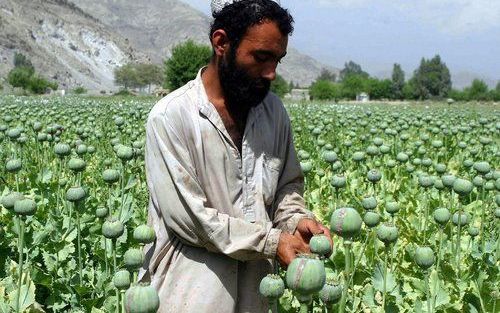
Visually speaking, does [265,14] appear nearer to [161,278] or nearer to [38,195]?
[161,278]

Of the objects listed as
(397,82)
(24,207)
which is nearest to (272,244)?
(24,207)

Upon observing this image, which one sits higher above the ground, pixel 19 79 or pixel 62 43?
pixel 62 43

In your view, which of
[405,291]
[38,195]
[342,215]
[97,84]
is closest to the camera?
[342,215]

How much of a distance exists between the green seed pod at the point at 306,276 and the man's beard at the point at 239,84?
3.25 ft

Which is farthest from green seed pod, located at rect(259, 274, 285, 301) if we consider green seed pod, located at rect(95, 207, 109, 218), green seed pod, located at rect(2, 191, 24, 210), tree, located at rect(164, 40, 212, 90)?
tree, located at rect(164, 40, 212, 90)

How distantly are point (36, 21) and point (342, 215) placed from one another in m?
146

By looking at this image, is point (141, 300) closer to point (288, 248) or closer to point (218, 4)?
point (288, 248)

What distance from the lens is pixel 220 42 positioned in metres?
2.70

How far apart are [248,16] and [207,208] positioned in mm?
777

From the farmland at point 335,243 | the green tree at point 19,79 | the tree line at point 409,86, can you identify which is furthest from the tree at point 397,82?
the farmland at point 335,243

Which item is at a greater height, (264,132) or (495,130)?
(264,132)

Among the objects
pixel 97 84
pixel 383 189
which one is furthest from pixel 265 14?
pixel 97 84

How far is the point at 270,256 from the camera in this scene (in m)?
2.54

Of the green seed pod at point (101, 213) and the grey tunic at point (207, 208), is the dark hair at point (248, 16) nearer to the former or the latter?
the grey tunic at point (207, 208)
